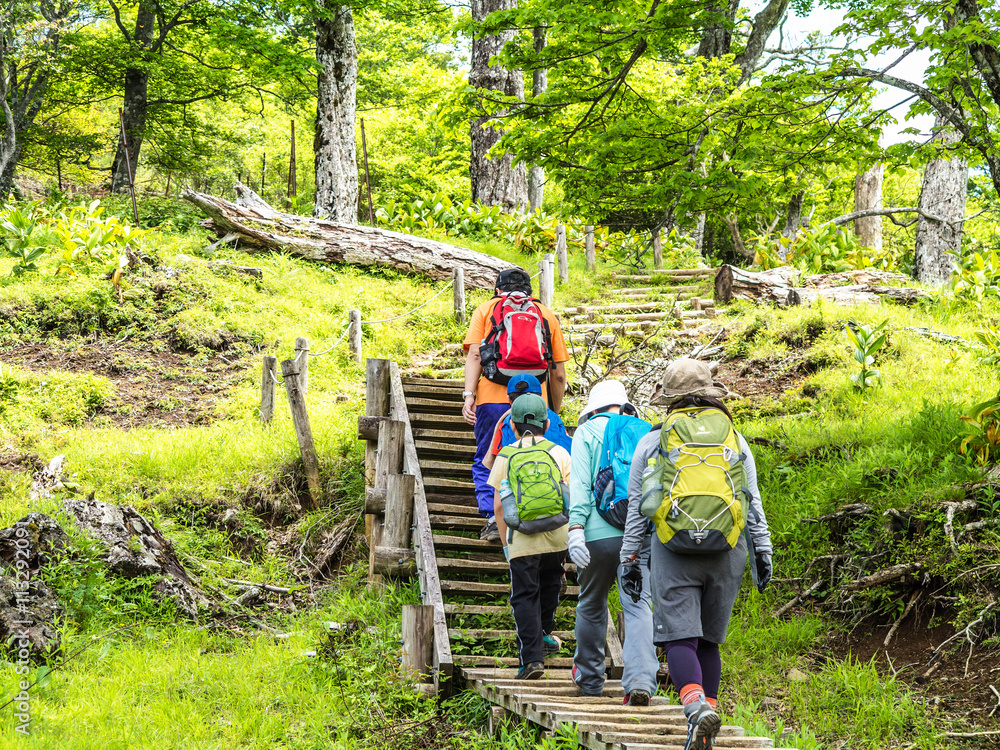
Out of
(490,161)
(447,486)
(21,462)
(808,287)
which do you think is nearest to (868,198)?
(808,287)

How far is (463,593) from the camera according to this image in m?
6.00

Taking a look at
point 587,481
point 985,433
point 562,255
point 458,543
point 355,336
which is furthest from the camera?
point 562,255

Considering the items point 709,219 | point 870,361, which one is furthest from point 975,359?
point 709,219

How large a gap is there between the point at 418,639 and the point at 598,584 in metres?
1.32

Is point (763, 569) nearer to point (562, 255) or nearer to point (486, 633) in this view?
point (486, 633)

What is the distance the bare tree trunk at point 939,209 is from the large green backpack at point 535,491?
34.7 ft

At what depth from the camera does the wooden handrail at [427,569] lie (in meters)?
4.84

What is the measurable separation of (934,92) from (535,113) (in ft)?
12.1

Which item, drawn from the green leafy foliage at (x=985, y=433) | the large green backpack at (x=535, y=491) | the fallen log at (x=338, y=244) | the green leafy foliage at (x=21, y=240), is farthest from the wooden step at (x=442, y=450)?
the green leafy foliage at (x=21, y=240)

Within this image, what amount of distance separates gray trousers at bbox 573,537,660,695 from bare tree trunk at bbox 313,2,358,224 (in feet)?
40.3

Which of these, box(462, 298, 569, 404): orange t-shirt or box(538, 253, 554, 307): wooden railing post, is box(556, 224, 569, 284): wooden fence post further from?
box(462, 298, 569, 404): orange t-shirt

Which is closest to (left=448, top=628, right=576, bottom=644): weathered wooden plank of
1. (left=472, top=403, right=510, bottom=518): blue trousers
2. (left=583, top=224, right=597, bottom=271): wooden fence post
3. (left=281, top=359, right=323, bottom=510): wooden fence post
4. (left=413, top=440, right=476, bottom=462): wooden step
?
(left=472, top=403, right=510, bottom=518): blue trousers

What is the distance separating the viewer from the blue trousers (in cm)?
544

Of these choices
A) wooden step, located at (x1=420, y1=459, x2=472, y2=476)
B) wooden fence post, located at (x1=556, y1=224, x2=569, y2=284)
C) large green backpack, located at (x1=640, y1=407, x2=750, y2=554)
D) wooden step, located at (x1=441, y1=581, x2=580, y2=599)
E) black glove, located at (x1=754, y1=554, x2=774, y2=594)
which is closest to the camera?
large green backpack, located at (x1=640, y1=407, x2=750, y2=554)
